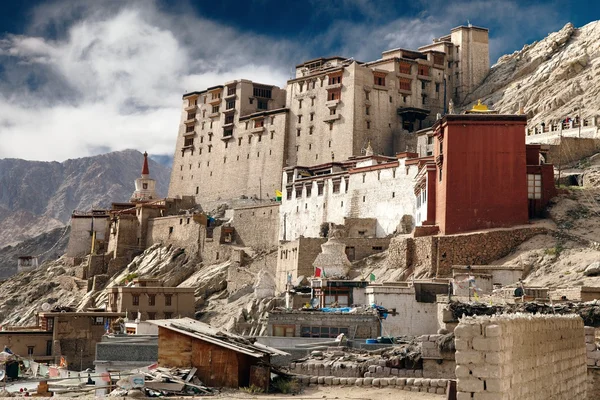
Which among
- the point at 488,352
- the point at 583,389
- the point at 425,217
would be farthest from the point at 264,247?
the point at 488,352

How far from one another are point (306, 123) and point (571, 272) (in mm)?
40950

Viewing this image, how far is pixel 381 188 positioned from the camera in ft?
191

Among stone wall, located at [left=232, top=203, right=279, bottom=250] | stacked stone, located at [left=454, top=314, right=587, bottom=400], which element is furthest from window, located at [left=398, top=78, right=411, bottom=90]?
stacked stone, located at [left=454, top=314, right=587, bottom=400]

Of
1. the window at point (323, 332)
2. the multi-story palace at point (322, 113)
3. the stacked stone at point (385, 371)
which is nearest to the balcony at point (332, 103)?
the multi-story palace at point (322, 113)

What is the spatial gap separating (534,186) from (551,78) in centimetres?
2810

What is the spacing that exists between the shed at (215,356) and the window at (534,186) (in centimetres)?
2611

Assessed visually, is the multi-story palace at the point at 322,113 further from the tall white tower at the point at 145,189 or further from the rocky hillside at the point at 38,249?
the rocky hillside at the point at 38,249

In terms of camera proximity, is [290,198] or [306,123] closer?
[290,198]

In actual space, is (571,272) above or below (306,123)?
below

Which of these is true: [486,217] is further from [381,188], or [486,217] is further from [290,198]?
[290,198]

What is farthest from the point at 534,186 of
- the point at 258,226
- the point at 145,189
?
the point at 145,189

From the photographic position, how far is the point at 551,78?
70750 millimetres

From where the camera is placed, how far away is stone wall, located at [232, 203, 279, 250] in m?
66.1

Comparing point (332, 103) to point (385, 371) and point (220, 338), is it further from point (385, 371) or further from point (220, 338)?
point (385, 371)
